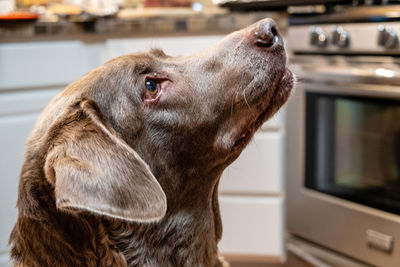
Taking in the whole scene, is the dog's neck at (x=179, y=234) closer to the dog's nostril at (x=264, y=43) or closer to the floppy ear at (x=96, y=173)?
the floppy ear at (x=96, y=173)

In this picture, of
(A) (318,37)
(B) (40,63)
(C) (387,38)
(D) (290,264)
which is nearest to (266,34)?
(C) (387,38)

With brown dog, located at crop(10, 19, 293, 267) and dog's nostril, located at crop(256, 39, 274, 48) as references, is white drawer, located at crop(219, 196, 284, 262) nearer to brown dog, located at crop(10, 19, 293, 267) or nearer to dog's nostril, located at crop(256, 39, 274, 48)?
brown dog, located at crop(10, 19, 293, 267)

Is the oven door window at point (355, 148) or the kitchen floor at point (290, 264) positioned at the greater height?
the oven door window at point (355, 148)

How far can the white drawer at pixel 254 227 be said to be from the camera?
7.95 ft

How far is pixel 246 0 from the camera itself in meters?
2.23

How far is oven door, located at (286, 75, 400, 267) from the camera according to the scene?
6.45 feet

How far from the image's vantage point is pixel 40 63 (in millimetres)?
2264

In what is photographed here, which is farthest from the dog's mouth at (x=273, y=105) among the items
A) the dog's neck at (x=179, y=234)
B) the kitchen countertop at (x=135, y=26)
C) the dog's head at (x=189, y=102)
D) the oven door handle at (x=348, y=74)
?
the kitchen countertop at (x=135, y=26)

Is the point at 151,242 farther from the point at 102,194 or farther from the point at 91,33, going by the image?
the point at 91,33

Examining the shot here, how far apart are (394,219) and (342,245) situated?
0.93ft

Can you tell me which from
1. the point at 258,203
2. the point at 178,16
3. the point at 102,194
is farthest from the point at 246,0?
the point at 102,194

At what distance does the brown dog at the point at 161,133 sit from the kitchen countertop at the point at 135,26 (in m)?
1.01

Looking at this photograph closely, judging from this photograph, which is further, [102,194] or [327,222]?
[327,222]

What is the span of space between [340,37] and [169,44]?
702 mm
